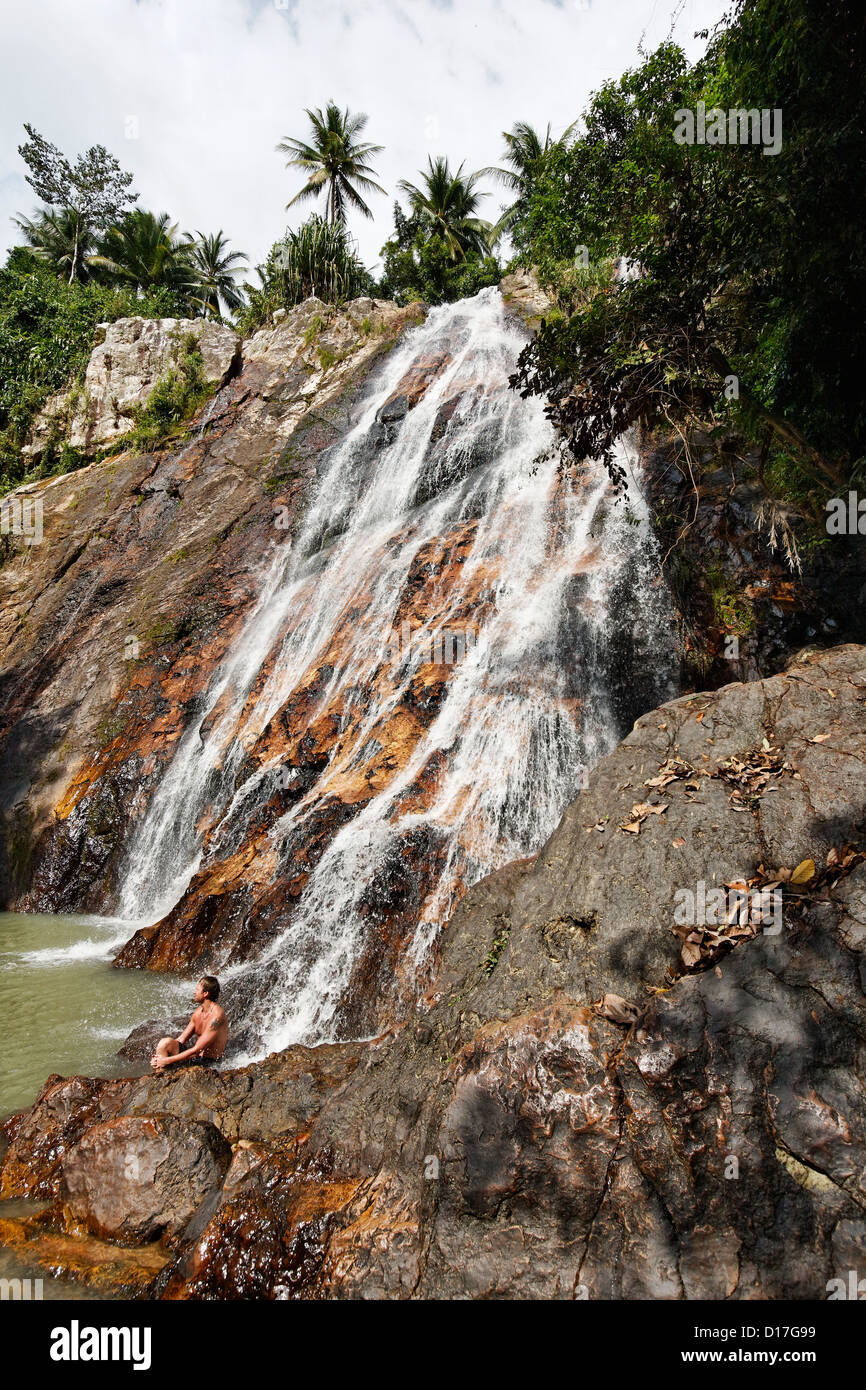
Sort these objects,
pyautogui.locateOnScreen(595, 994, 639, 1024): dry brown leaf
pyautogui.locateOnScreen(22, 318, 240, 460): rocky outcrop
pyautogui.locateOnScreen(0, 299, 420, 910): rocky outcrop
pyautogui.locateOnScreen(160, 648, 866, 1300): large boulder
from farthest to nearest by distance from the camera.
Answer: pyautogui.locateOnScreen(22, 318, 240, 460): rocky outcrop < pyautogui.locateOnScreen(0, 299, 420, 910): rocky outcrop < pyautogui.locateOnScreen(595, 994, 639, 1024): dry brown leaf < pyautogui.locateOnScreen(160, 648, 866, 1300): large boulder

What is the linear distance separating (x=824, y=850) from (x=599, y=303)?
5.51 meters

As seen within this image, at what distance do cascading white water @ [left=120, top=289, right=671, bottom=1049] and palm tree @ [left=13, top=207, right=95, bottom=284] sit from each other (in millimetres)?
27291

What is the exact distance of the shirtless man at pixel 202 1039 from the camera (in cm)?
530

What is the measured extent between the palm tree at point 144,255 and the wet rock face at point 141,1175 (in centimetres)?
3331

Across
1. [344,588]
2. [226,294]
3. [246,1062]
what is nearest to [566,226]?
[344,588]

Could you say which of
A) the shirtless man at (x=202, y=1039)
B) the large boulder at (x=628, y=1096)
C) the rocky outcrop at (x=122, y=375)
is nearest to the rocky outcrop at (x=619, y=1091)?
the large boulder at (x=628, y=1096)

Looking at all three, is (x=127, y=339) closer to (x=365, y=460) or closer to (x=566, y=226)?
(x=365, y=460)

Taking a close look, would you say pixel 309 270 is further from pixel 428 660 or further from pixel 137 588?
pixel 428 660

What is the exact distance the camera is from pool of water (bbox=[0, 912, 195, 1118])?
19.6ft

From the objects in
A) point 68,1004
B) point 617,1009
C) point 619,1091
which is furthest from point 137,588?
point 619,1091

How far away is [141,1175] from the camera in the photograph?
4.05 metres

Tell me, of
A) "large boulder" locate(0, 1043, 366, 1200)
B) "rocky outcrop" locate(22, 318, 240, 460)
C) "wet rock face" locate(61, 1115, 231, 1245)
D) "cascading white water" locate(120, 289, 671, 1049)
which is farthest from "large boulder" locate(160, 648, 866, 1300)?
"rocky outcrop" locate(22, 318, 240, 460)

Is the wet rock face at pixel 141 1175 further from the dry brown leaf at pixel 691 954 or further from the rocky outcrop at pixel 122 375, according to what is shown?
the rocky outcrop at pixel 122 375

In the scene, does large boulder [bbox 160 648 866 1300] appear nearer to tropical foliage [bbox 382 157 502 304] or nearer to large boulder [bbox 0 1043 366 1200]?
large boulder [bbox 0 1043 366 1200]
